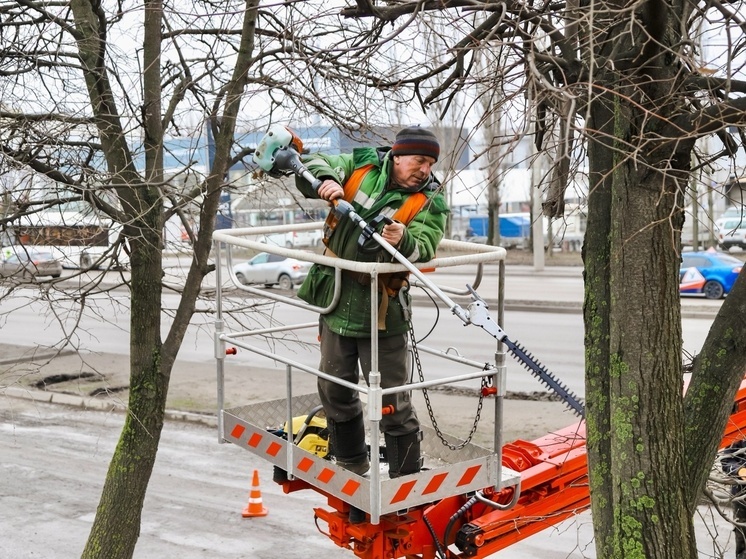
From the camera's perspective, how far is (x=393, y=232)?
414 centimetres

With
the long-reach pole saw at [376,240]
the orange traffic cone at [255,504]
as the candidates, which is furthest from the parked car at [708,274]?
the long-reach pole saw at [376,240]

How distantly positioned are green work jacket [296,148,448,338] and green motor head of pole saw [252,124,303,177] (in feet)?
0.58

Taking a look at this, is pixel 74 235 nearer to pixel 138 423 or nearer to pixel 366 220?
pixel 138 423

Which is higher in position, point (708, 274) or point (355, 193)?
point (355, 193)

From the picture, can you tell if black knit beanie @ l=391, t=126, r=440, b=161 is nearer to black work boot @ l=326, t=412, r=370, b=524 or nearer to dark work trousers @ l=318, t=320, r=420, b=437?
dark work trousers @ l=318, t=320, r=420, b=437

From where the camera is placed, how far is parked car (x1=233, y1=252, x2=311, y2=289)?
2833 cm

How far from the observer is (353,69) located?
5922mm

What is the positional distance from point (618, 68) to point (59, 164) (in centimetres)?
414

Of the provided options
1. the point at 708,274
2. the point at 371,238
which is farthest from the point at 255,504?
the point at 708,274

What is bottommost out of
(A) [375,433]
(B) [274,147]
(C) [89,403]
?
(C) [89,403]

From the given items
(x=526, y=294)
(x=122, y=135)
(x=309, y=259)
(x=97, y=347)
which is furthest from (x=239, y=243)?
(x=526, y=294)

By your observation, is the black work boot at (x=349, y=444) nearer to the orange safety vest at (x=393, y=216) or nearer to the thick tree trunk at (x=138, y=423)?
the orange safety vest at (x=393, y=216)

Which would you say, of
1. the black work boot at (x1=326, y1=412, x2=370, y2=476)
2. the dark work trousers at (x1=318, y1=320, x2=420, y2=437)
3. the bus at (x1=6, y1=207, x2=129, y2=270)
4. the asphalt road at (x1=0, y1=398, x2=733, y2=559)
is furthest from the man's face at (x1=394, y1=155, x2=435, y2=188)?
the asphalt road at (x1=0, y1=398, x2=733, y2=559)

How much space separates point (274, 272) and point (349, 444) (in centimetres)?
2418
